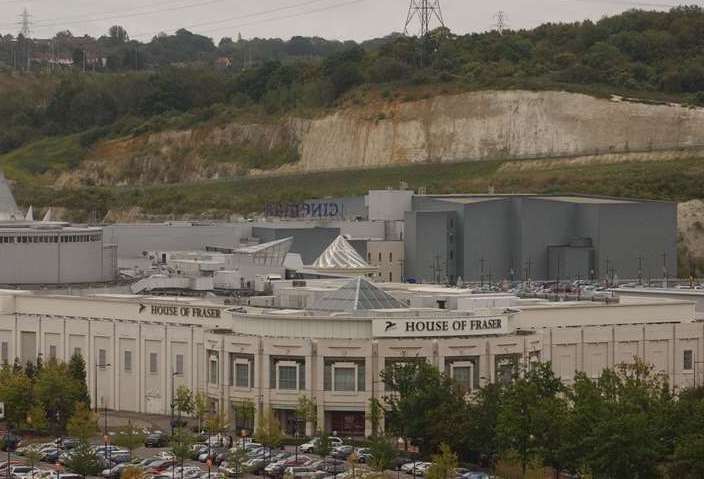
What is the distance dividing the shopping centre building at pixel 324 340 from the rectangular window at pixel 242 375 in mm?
46

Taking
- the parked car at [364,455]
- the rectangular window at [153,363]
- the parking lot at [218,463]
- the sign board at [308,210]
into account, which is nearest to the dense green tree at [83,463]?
the parking lot at [218,463]

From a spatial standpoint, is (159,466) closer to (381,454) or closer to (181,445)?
(181,445)

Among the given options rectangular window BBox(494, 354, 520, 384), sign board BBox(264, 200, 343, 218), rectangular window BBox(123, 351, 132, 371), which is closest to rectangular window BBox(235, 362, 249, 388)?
rectangular window BBox(123, 351, 132, 371)

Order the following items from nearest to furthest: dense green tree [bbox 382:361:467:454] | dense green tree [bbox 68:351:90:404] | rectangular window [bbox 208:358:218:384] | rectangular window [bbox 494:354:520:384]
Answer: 1. dense green tree [bbox 382:361:467:454]
2. rectangular window [bbox 494:354:520:384]
3. rectangular window [bbox 208:358:218:384]
4. dense green tree [bbox 68:351:90:404]

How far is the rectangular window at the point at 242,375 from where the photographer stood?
350 ft

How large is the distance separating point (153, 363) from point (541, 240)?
201 ft

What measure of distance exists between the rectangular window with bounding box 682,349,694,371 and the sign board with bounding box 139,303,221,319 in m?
23.8

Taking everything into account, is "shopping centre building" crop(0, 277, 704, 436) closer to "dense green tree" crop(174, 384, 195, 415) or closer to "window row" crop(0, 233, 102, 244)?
"dense green tree" crop(174, 384, 195, 415)

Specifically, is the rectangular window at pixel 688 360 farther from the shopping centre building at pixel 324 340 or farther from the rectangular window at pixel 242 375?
the rectangular window at pixel 242 375

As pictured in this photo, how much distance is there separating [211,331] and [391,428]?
14390mm

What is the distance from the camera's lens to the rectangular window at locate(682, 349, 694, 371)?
118m

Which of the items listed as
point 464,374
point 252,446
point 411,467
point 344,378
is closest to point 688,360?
point 464,374

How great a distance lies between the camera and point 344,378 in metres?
105

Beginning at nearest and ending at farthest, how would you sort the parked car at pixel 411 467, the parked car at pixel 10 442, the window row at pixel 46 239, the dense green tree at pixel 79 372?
the parked car at pixel 411 467
the parked car at pixel 10 442
the dense green tree at pixel 79 372
the window row at pixel 46 239
